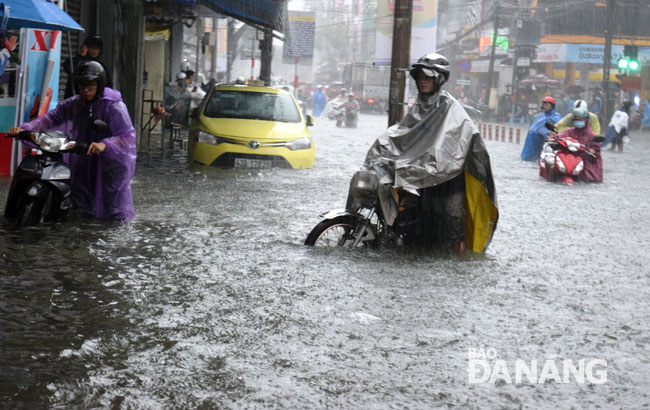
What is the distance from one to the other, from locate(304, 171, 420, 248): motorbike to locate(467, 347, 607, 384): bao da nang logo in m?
2.71

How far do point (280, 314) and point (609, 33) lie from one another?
3064cm

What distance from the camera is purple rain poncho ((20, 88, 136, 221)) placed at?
833cm

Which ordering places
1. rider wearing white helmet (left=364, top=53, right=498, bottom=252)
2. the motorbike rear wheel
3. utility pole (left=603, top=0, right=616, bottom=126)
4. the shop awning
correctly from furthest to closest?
1. utility pole (left=603, top=0, right=616, bottom=126)
2. the shop awning
3. the motorbike rear wheel
4. rider wearing white helmet (left=364, top=53, right=498, bottom=252)

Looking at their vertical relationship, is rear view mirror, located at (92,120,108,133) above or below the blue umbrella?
below

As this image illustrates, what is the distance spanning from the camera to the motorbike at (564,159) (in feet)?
53.4

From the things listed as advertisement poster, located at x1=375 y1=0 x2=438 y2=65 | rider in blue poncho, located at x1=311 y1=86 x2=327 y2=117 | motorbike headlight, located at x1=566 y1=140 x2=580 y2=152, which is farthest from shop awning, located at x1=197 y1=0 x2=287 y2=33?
rider in blue poncho, located at x1=311 y1=86 x2=327 y2=117

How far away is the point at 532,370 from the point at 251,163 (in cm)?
1022

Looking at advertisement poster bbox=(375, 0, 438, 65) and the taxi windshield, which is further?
the taxi windshield

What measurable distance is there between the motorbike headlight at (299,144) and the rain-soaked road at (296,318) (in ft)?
15.6

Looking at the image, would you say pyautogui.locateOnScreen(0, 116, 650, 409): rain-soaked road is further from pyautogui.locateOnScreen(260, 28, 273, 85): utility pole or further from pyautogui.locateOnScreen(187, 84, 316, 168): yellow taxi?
pyautogui.locateOnScreen(260, 28, 273, 85): utility pole

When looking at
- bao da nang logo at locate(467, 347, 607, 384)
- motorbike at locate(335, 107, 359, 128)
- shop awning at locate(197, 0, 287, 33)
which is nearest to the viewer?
bao da nang logo at locate(467, 347, 607, 384)

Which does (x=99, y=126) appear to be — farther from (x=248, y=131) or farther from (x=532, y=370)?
(x=248, y=131)

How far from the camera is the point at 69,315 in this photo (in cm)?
539

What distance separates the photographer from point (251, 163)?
1458 centimetres
